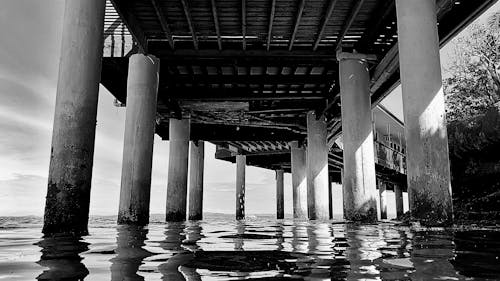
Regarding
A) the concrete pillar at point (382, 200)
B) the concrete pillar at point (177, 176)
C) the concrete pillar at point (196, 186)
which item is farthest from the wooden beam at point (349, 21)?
the concrete pillar at point (382, 200)


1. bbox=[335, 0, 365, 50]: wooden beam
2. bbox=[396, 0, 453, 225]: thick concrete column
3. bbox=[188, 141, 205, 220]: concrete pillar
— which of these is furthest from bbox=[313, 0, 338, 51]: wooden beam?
bbox=[188, 141, 205, 220]: concrete pillar

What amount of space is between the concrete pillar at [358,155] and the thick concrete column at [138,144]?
6.30 m

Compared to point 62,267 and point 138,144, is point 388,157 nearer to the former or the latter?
point 138,144

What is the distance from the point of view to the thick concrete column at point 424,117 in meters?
7.41

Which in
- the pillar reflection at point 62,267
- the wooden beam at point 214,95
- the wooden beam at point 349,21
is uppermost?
the wooden beam at point 349,21

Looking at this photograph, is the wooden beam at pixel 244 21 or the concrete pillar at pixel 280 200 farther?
the concrete pillar at pixel 280 200

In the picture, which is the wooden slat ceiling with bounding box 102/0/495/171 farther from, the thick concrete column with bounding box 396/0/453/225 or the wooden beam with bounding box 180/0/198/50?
the thick concrete column with bounding box 396/0/453/225

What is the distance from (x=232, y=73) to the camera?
17.3 metres

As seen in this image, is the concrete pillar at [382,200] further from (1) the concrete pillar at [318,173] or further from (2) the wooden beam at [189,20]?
(2) the wooden beam at [189,20]

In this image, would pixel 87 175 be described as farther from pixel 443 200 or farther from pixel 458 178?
pixel 458 178

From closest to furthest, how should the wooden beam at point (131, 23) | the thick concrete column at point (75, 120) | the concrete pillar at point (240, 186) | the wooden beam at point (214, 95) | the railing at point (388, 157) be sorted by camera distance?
the thick concrete column at point (75, 120) < the wooden beam at point (131, 23) < the wooden beam at point (214, 95) < the railing at point (388, 157) < the concrete pillar at point (240, 186)

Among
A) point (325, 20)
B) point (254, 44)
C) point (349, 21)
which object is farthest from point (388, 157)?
point (325, 20)

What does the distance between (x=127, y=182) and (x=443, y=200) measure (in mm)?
8477

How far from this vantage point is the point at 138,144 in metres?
12.0
